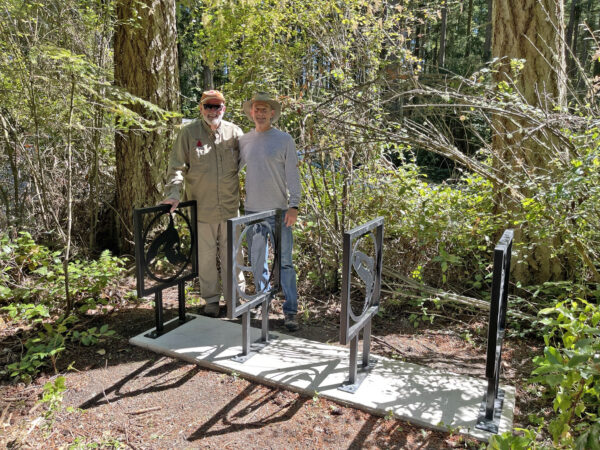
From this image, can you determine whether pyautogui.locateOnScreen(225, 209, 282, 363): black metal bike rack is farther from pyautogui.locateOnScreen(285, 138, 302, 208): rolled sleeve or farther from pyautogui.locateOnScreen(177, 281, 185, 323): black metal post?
pyautogui.locateOnScreen(177, 281, 185, 323): black metal post

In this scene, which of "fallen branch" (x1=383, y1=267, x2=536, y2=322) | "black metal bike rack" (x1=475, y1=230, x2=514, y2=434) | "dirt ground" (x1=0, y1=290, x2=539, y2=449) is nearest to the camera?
"black metal bike rack" (x1=475, y1=230, x2=514, y2=434)

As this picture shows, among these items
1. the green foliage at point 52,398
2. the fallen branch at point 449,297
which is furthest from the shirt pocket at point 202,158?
the green foliage at point 52,398

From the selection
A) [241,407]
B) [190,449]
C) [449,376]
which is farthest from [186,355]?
[449,376]

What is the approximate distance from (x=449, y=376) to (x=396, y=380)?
408mm

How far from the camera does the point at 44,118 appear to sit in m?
4.69

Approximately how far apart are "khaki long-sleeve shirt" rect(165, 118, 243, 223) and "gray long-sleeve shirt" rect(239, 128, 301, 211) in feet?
0.87

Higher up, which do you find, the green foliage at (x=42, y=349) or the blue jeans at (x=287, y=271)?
the blue jeans at (x=287, y=271)

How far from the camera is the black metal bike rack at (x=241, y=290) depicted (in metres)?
3.25

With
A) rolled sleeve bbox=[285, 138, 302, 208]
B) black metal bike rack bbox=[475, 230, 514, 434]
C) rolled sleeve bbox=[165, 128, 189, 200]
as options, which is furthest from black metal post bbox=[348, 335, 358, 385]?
rolled sleeve bbox=[165, 128, 189, 200]

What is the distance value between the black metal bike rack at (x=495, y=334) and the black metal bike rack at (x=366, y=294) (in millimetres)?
812

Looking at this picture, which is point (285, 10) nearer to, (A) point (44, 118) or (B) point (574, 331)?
(A) point (44, 118)

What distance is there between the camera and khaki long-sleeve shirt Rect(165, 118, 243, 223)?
420 centimetres

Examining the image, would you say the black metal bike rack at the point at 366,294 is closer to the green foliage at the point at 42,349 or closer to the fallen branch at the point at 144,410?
the fallen branch at the point at 144,410

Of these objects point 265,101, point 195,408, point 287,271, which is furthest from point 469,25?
point 195,408
